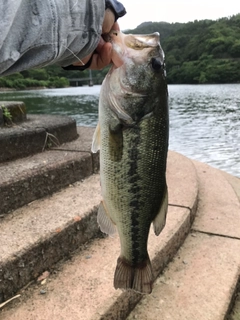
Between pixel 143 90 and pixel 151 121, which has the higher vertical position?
pixel 143 90

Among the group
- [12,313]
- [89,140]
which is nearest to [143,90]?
[12,313]

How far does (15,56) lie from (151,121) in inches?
30.0

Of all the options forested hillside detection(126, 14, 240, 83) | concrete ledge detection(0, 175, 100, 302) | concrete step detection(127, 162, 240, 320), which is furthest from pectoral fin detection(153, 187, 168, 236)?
forested hillside detection(126, 14, 240, 83)

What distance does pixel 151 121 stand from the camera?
1789 mm

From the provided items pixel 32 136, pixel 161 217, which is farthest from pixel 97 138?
pixel 32 136

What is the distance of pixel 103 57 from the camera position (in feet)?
5.60

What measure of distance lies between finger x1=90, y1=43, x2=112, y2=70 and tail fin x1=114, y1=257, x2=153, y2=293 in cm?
110

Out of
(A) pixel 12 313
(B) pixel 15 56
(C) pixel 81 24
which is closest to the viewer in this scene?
(B) pixel 15 56

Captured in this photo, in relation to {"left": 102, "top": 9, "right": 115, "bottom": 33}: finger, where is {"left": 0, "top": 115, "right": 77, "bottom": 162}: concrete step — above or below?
below

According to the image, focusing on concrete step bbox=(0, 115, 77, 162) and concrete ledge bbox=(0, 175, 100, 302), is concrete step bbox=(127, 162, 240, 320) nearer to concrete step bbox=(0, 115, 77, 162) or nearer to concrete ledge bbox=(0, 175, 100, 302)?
concrete ledge bbox=(0, 175, 100, 302)

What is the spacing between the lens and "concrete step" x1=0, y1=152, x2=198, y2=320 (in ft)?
7.52

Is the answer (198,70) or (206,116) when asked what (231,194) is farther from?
(198,70)

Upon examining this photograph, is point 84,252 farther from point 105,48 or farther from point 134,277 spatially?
point 105,48

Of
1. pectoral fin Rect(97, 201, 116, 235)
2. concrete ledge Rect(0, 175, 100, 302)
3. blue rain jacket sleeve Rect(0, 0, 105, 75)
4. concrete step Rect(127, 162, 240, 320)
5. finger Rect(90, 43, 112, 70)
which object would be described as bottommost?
concrete step Rect(127, 162, 240, 320)
